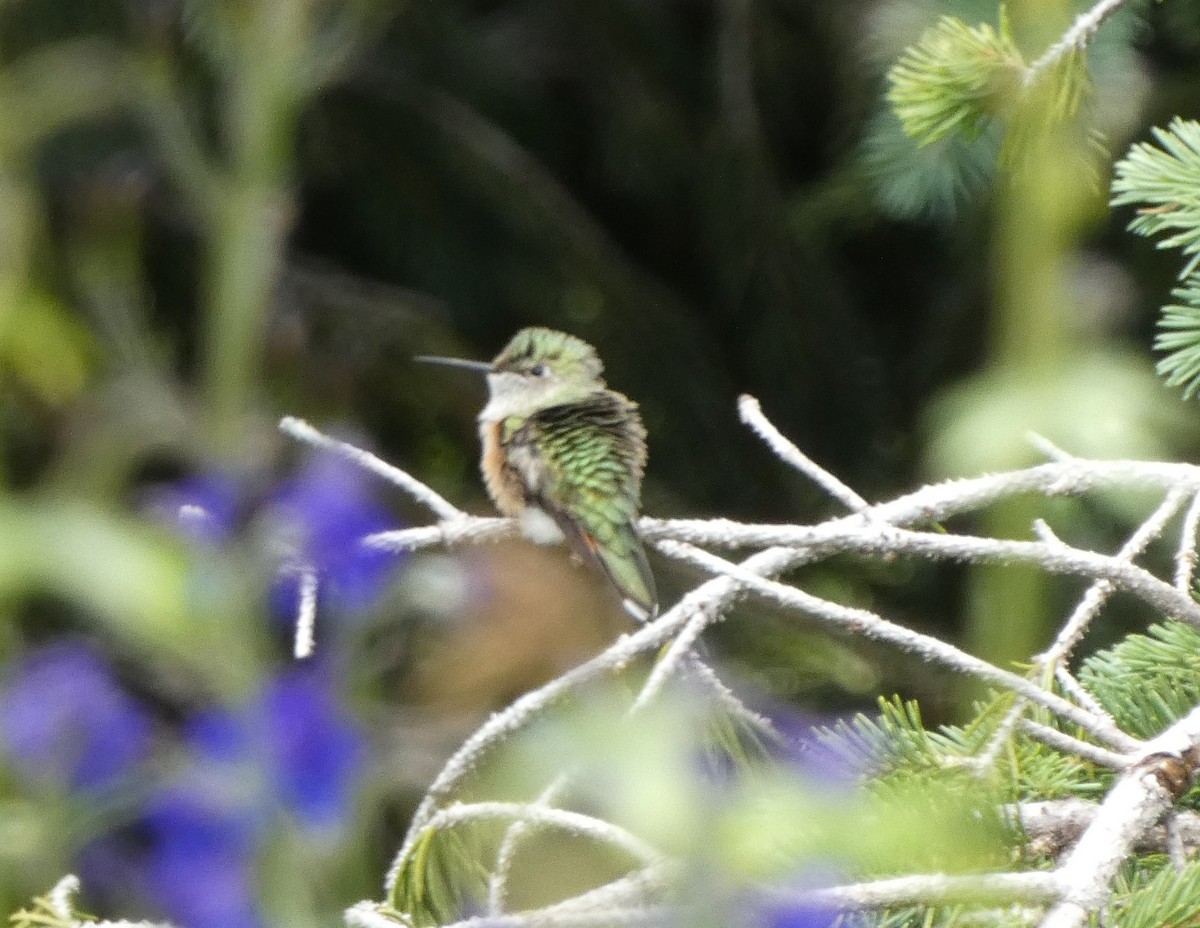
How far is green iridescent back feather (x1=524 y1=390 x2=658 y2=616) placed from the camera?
1.51m

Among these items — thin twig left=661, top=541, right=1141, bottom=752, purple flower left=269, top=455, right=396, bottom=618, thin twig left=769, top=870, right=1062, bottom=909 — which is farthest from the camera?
purple flower left=269, top=455, right=396, bottom=618

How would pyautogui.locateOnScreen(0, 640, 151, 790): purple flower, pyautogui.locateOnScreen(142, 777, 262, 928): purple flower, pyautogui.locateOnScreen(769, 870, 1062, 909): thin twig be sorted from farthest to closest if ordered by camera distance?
pyautogui.locateOnScreen(142, 777, 262, 928): purple flower
pyautogui.locateOnScreen(0, 640, 151, 790): purple flower
pyautogui.locateOnScreen(769, 870, 1062, 909): thin twig

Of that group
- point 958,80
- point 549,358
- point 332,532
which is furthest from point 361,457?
point 549,358

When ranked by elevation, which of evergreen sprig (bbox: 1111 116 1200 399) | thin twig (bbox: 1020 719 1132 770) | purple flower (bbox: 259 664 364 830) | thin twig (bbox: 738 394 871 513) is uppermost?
evergreen sprig (bbox: 1111 116 1200 399)

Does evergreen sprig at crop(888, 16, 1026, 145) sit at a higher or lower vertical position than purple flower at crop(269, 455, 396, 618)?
higher

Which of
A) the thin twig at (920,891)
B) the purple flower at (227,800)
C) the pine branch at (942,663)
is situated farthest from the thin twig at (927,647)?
the purple flower at (227,800)

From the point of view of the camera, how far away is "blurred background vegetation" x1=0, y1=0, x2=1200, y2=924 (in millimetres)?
1543

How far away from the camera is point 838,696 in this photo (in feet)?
7.11

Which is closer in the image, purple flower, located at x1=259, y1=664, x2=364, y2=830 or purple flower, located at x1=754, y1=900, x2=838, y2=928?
purple flower, located at x1=754, y1=900, x2=838, y2=928

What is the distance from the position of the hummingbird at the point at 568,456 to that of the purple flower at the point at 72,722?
0.48 m

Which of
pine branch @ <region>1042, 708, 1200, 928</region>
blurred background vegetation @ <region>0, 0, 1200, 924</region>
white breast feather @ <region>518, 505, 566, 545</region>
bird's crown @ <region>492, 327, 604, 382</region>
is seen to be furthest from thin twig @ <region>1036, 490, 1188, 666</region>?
bird's crown @ <region>492, 327, 604, 382</region>

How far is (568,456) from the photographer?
5.53 ft

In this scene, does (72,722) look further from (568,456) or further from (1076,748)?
(1076,748)

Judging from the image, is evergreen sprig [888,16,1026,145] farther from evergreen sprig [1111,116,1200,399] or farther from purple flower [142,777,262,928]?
purple flower [142,777,262,928]
